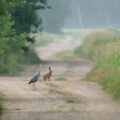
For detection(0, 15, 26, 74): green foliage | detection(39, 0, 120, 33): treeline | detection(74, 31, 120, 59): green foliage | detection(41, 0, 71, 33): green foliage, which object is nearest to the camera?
detection(0, 15, 26, 74): green foliage

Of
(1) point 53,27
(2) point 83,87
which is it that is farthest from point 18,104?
(1) point 53,27

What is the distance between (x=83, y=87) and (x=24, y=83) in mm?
2599

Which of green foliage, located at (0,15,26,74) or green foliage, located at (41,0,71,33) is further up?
green foliage, located at (41,0,71,33)

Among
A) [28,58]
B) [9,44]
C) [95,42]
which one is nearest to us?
[9,44]

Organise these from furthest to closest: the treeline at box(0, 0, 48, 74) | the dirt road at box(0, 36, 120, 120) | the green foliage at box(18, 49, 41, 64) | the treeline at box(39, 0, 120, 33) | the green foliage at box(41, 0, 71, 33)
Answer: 1. the treeline at box(39, 0, 120, 33)
2. the green foliage at box(41, 0, 71, 33)
3. the green foliage at box(18, 49, 41, 64)
4. the treeline at box(0, 0, 48, 74)
5. the dirt road at box(0, 36, 120, 120)

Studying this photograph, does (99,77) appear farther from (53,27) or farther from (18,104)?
(53,27)

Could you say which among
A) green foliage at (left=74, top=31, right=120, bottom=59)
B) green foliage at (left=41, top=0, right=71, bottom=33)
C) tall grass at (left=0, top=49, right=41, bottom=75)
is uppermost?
green foliage at (left=41, top=0, right=71, bottom=33)

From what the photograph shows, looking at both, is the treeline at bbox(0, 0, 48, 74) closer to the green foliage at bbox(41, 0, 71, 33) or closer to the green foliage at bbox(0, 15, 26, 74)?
the green foliage at bbox(0, 15, 26, 74)

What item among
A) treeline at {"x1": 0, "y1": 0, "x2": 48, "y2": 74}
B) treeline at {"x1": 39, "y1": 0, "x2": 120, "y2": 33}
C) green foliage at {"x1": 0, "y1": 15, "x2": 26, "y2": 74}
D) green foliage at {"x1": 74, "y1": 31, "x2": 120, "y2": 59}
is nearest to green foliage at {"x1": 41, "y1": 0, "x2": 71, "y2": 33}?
treeline at {"x1": 39, "y1": 0, "x2": 120, "y2": 33}

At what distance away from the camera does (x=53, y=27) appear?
411 feet

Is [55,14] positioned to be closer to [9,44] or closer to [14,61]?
[14,61]

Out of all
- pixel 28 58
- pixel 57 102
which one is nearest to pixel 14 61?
pixel 28 58

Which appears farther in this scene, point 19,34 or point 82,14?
point 82,14

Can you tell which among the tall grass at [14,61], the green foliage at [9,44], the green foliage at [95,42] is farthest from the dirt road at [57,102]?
the green foliage at [95,42]
